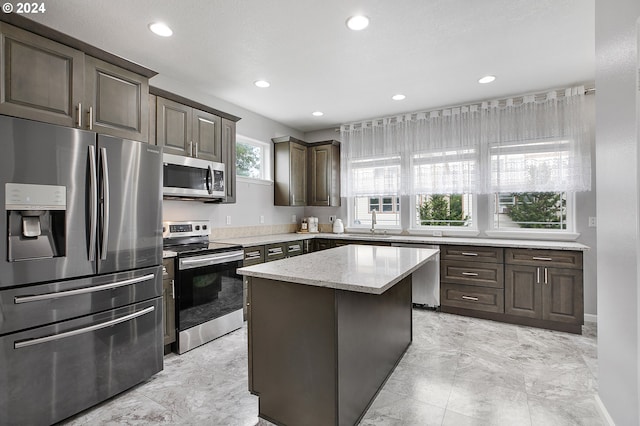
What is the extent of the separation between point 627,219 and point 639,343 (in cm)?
59

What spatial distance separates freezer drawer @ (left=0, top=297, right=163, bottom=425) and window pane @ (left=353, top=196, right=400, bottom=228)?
3503 millimetres

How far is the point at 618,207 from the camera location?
1.65 m

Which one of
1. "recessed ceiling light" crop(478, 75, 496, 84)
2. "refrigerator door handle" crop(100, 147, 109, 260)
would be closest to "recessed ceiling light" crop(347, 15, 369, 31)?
"recessed ceiling light" crop(478, 75, 496, 84)

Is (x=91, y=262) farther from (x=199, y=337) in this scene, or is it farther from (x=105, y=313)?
(x=199, y=337)

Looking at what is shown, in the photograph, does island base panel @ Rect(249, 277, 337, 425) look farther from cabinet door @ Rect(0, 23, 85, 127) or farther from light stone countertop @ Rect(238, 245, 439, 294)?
cabinet door @ Rect(0, 23, 85, 127)

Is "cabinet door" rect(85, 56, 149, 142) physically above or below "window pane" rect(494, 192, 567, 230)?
above

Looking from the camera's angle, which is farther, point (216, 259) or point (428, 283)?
point (428, 283)

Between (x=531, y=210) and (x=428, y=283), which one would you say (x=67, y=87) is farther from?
(x=531, y=210)

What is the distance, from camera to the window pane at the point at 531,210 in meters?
3.84

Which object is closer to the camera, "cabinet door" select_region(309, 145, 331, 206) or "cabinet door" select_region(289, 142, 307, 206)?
"cabinet door" select_region(289, 142, 307, 206)

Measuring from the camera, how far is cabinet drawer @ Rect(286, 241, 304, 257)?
Result: 13.6 feet

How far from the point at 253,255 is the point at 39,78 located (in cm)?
237

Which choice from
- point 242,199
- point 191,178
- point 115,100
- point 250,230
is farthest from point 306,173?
point 115,100

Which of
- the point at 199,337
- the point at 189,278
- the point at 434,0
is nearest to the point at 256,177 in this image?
the point at 189,278
